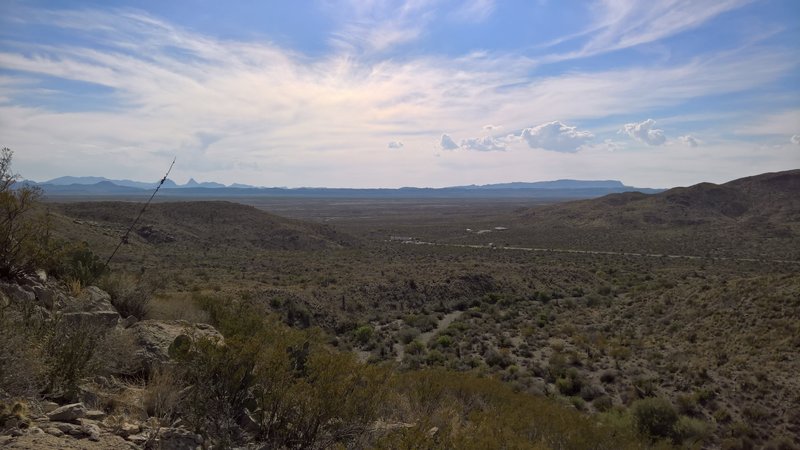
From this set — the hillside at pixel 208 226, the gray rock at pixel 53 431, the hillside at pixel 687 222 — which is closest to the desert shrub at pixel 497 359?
the gray rock at pixel 53 431

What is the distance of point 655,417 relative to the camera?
46.0ft

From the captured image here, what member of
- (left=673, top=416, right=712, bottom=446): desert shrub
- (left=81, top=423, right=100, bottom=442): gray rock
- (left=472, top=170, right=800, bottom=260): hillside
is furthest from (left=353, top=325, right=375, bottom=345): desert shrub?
(left=472, top=170, right=800, bottom=260): hillside

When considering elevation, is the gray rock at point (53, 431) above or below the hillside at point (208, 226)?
above

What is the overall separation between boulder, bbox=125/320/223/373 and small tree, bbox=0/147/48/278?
8.49ft

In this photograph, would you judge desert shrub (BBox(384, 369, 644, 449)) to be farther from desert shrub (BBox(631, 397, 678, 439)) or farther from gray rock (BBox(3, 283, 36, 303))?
gray rock (BBox(3, 283, 36, 303))

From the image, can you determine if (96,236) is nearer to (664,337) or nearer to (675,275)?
(664,337)

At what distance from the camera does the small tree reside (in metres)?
8.70

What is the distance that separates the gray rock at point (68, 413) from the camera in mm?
5009

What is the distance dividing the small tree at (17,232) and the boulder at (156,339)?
102 inches

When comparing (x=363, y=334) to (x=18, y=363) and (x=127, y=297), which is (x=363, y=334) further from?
(x=18, y=363)

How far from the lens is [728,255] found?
56094mm

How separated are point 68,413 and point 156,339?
2.89 metres

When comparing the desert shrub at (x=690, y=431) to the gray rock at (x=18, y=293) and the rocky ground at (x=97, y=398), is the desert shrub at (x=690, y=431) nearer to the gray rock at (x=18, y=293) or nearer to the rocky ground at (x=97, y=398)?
the rocky ground at (x=97, y=398)

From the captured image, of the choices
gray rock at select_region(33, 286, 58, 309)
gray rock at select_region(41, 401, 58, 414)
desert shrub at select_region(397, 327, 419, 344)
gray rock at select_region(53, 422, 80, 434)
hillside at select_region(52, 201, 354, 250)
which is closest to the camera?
gray rock at select_region(53, 422, 80, 434)
